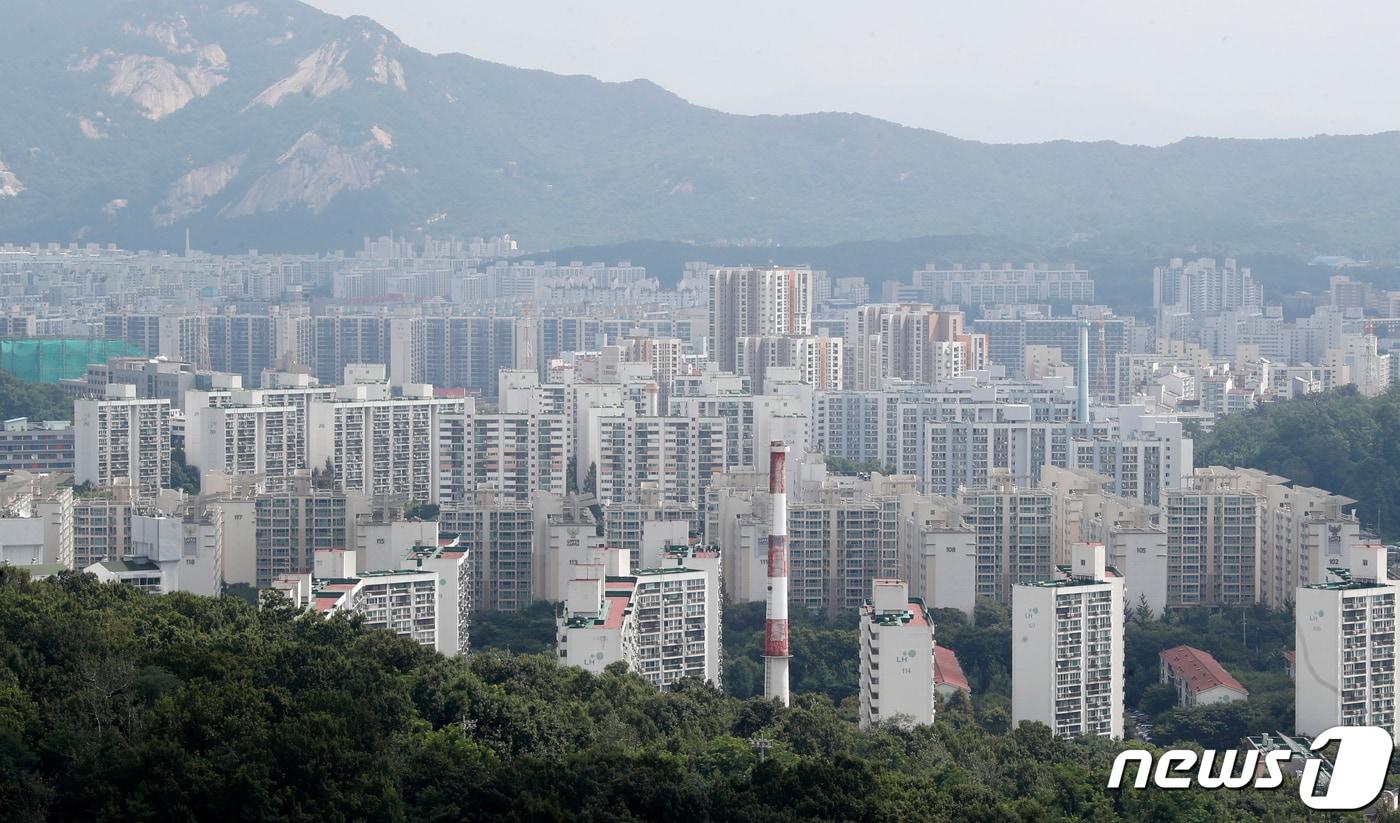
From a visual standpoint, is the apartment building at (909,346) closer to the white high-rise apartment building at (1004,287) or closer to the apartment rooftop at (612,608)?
the apartment rooftop at (612,608)

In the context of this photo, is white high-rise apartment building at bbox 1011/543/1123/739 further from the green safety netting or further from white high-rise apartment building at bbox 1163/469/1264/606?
the green safety netting

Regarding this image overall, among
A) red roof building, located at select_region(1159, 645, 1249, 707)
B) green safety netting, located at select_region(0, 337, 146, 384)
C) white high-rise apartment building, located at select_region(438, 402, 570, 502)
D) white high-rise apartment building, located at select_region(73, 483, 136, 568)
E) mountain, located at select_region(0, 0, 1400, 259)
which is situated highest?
mountain, located at select_region(0, 0, 1400, 259)

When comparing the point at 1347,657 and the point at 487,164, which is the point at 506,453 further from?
the point at 487,164

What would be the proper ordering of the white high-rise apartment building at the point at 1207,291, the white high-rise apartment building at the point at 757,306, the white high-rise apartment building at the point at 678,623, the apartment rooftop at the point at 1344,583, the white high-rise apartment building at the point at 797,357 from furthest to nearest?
1. the white high-rise apartment building at the point at 1207,291
2. the white high-rise apartment building at the point at 757,306
3. the white high-rise apartment building at the point at 797,357
4. the white high-rise apartment building at the point at 678,623
5. the apartment rooftop at the point at 1344,583

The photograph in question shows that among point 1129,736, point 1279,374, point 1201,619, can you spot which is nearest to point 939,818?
point 1129,736

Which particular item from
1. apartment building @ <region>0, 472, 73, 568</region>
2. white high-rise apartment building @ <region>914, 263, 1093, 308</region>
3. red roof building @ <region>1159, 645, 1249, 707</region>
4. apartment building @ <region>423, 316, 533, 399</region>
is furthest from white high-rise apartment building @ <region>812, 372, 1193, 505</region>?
white high-rise apartment building @ <region>914, 263, 1093, 308</region>

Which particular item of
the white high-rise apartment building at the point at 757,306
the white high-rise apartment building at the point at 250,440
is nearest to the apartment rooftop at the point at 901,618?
the white high-rise apartment building at the point at 250,440

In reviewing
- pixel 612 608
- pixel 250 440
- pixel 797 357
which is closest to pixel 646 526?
pixel 612 608
